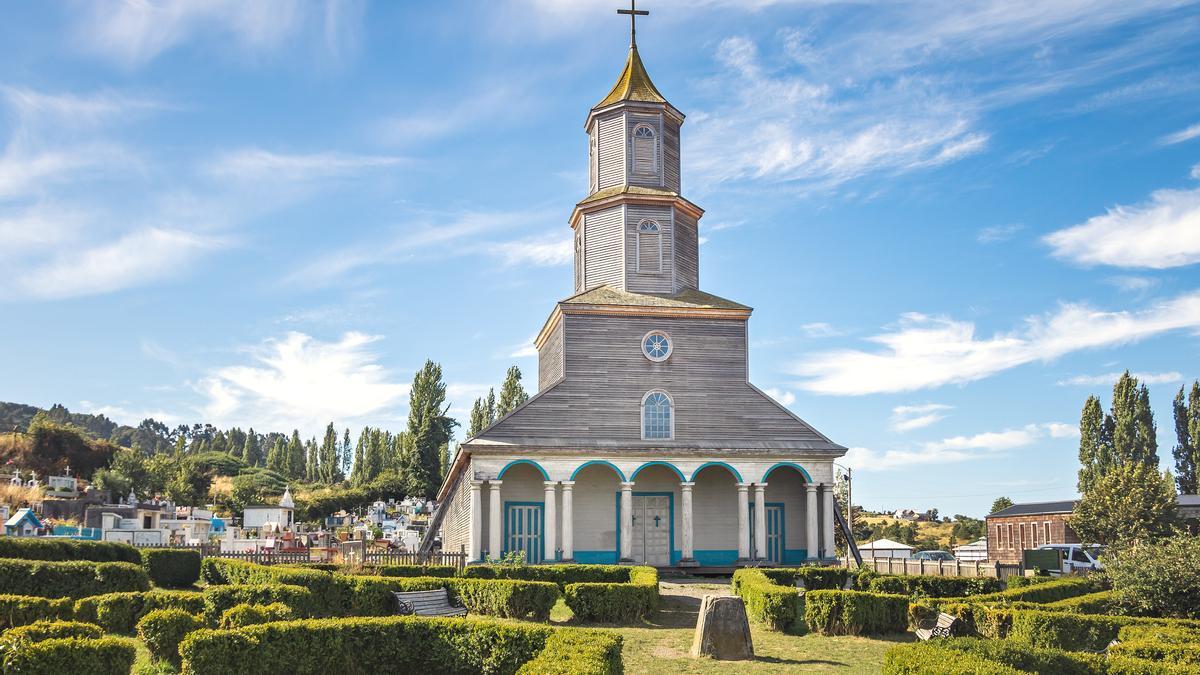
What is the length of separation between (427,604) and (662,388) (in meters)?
16.9

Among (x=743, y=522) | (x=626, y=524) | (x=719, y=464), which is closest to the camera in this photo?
(x=626, y=524)

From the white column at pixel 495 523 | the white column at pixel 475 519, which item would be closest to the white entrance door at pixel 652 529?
the white column at pixel 495 523

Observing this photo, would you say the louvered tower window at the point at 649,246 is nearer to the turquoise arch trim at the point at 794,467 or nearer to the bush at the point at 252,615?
the turquoise arch trim at the point at 794,467

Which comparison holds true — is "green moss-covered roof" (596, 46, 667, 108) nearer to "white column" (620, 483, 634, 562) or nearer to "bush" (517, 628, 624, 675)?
"white column" (620, 483, 634, 562)

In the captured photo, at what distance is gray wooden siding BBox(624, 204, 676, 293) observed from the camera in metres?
39.0

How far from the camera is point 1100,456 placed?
68.4 metres

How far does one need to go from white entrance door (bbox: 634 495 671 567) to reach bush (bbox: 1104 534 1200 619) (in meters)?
17.2

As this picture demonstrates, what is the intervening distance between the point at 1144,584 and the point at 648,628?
35.2ft

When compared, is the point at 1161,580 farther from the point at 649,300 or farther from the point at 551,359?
the point at 551,359

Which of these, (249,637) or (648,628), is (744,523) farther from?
(249,637)

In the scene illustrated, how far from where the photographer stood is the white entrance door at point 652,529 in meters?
36.8

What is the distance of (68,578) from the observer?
886 inches

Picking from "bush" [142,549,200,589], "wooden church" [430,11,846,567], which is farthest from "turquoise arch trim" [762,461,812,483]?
"bush" [142,549,200,589]

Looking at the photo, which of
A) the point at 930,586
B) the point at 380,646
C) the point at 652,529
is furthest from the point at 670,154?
the point at 380,646
